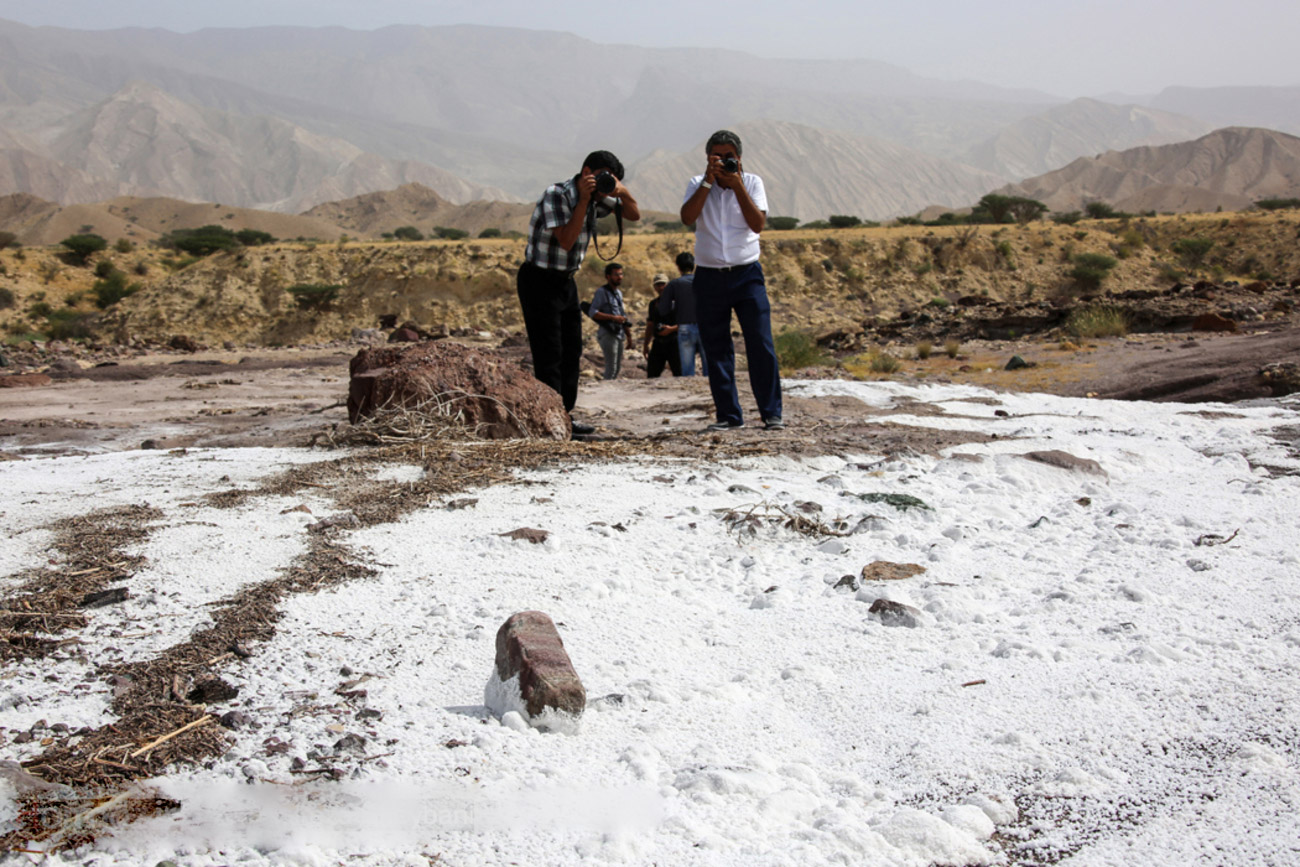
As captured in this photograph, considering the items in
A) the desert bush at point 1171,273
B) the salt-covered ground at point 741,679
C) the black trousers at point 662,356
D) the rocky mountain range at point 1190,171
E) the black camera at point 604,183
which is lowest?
the salt-covered ground at point 741,679

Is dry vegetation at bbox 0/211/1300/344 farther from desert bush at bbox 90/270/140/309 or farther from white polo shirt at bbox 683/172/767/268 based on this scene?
white polo shirt at bbox 683/172/767/268

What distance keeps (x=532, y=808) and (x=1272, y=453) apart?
13.5ft

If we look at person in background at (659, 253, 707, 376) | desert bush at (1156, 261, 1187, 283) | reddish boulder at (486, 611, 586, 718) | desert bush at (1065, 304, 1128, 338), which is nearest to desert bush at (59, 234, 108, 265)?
person in background at (659, 253, 707, 376)

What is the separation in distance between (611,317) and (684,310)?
697 mm

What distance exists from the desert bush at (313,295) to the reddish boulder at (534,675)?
71.2 ft

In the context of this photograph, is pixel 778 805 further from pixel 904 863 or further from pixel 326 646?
pixel 326 646

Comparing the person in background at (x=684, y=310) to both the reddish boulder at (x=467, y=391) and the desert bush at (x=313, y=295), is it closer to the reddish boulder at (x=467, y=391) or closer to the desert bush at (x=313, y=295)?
the reddish boulder at (x=467, y=391)

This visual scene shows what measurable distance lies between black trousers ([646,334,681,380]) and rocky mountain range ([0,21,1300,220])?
88461 mm

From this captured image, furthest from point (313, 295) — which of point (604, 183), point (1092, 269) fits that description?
point (1092, 269)

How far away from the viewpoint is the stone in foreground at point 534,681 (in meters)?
1.75

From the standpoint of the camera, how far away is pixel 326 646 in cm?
205

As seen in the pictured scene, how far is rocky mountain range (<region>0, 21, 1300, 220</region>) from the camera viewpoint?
103125 millimetres

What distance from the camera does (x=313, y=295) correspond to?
21750 millimetres

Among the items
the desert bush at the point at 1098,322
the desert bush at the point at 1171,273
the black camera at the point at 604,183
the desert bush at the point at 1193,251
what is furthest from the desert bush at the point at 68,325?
the desert bush at the point at 1193,251
